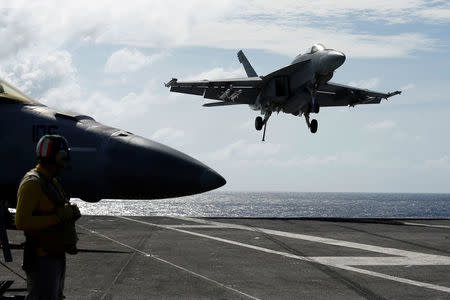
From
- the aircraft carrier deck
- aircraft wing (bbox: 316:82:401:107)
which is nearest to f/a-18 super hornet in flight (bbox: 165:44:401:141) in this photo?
aircraft wing (bbox: 316:82:401:107)

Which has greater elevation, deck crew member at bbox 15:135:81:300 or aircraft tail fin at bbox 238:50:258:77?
aircraft tail fin at bbox 238:50:258:77

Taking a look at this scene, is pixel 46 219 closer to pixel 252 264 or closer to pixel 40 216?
pixel 40 216

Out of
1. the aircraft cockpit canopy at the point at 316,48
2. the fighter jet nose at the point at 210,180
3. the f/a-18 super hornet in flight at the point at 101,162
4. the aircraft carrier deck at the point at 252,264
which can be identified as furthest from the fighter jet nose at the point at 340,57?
the fighter jet nose at the point at 210,180

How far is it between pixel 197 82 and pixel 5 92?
38.4 m

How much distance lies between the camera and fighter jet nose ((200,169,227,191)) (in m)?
4.51

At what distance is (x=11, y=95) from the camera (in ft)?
17.6

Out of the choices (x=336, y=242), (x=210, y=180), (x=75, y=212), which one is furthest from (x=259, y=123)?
(x=210, y=180)

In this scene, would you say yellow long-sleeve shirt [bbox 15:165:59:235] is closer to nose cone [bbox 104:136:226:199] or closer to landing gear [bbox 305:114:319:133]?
nose cone [bbox 104:136:226:199]

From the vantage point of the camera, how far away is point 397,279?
9.77 m

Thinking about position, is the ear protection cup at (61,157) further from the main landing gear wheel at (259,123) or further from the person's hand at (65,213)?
the main landing gear wheel at (259,123)

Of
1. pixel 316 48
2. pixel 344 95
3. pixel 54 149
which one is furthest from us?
pixel 344 95

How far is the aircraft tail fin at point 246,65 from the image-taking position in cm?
5810

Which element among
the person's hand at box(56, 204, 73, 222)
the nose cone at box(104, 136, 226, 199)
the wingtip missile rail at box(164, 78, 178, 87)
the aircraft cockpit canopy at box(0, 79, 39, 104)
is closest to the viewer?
the nose cone at box(104, 136, 226, 199)

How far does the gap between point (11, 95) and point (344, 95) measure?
143 ft
